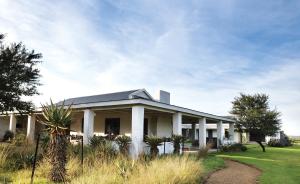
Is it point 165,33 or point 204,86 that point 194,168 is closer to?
point 165,33

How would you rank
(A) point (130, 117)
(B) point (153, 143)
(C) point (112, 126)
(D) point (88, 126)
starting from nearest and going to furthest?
(B) point (153, 143)
(D) point (88, 126)
(A) point (130, 117)
(C) point (112, 126)

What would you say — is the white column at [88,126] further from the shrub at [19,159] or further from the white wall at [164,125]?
the white wall at [164,125]

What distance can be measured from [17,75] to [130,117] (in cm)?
916

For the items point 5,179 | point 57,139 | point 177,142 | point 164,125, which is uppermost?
point 164,125

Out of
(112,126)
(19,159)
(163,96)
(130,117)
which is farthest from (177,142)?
(19,159)

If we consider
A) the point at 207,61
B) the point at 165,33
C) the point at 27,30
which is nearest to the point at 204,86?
the point at 207,61

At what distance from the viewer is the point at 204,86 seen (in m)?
24.7

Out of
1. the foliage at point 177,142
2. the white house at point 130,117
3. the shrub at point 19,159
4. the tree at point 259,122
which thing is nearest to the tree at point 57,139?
the shrub at point 19,159

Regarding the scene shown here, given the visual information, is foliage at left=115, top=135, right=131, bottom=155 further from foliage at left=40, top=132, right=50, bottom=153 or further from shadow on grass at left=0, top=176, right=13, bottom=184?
shadow on grass at left=0, top=176, right=13, bottom=184

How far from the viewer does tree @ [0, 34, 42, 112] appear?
51.6 feet

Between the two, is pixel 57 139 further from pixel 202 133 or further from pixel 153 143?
pixel 202 133

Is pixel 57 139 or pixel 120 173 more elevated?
pixel 57 139

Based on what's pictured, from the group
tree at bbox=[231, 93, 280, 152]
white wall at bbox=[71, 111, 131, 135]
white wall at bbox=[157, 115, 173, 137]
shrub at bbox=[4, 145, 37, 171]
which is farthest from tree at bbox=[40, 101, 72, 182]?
tree at bbox=[231, 93, 280, 152]

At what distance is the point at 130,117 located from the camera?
2288 centimetres
